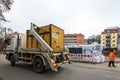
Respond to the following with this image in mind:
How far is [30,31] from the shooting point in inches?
495

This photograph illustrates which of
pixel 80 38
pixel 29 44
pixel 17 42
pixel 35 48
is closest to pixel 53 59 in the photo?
pixel 35 48

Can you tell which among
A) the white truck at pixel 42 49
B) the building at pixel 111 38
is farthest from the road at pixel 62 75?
the building at pixel 111 38

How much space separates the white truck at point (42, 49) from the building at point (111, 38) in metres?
103

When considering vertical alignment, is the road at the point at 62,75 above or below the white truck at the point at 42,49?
below

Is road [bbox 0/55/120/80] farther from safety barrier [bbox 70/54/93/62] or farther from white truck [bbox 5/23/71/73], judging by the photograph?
safety barrier [bbox 70/54/93/62]

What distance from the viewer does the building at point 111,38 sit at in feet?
365

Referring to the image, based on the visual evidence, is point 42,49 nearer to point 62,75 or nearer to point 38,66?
point 38,66

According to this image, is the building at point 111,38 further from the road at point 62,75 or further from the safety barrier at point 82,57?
the road at point 62,75

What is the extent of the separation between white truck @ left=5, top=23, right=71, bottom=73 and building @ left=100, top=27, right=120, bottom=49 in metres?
103

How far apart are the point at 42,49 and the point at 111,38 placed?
110 m

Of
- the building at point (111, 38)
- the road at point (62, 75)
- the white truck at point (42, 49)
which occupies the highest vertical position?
the building at point (111, 38)

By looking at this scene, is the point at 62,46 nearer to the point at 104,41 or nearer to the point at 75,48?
the point at 75,48

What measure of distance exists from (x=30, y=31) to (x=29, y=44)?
1.01m

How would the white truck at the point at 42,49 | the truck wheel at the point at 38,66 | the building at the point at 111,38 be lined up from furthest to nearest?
the building at the point at 111,38 → the truck wheel at the point at 38,66 → the white truck at the point at 42,49
